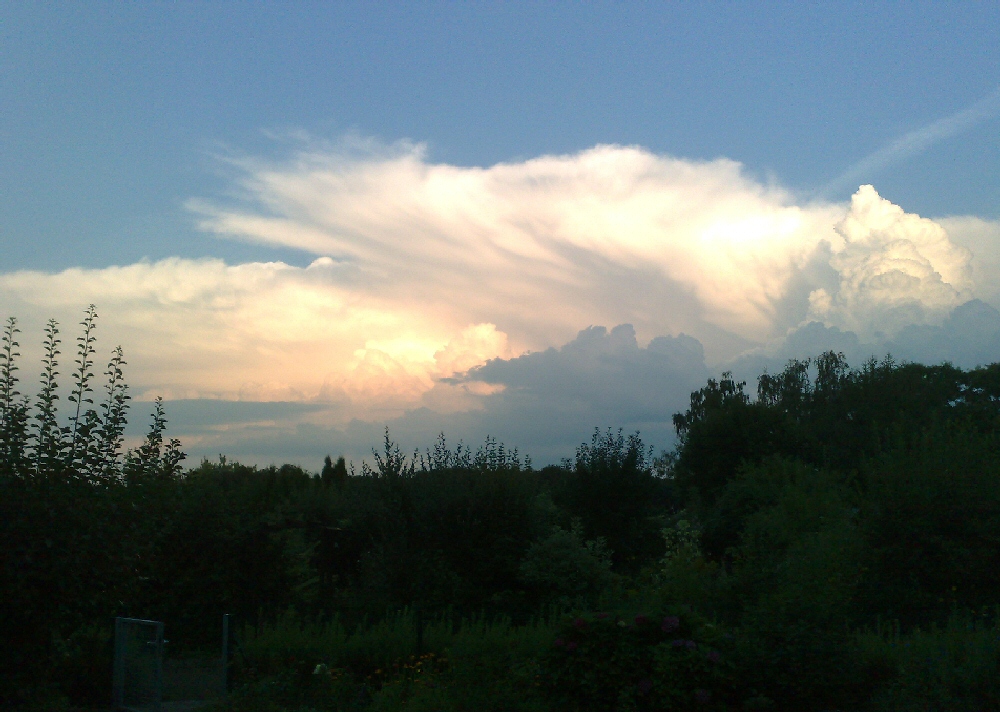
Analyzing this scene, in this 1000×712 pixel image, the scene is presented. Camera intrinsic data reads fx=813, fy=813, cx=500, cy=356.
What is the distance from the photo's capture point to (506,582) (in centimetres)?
1589

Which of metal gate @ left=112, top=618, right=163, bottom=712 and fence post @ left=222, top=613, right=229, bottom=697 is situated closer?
metal gate @ left=112, top=618, right=163, bottom=712

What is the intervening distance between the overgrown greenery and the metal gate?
0.51 m

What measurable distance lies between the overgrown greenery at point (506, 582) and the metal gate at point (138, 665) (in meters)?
0.51

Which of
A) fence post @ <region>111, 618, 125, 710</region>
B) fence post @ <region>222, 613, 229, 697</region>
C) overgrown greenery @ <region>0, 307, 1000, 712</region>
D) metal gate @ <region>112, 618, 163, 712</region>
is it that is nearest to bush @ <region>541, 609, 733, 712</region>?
overgrown greenery @ <region>0, 307, 1000, 712</region>

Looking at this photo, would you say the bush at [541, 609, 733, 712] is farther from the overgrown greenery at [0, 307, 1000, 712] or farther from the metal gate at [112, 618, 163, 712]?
the metal gate at [112, 618, 163, 712]

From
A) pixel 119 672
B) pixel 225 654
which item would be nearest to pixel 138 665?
pixel 119 672

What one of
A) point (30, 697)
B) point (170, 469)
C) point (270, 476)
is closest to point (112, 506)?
point (170, 469)

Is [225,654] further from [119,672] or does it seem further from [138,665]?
[119,672]

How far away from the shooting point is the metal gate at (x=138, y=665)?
35.0ft

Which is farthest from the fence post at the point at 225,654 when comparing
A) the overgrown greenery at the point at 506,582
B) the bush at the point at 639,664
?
the bush at the point at 639,664

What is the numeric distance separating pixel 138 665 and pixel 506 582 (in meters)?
6.97

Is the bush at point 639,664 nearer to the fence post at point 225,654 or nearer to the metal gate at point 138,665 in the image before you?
the fence post at point 225,654

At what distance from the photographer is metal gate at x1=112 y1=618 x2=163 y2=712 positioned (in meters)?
10.7

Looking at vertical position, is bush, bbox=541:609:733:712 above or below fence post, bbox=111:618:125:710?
above
